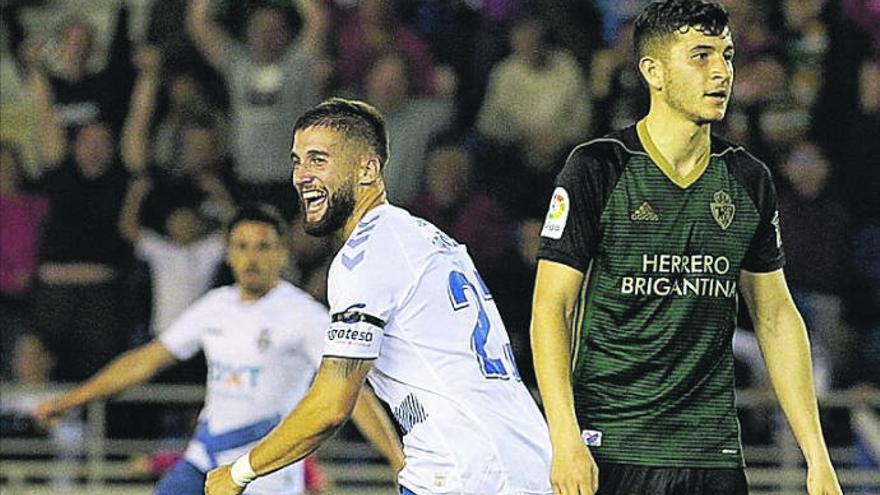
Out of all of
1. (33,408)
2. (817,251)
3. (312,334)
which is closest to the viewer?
(312,334)

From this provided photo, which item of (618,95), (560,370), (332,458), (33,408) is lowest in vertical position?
(332,458)

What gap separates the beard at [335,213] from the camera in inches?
232

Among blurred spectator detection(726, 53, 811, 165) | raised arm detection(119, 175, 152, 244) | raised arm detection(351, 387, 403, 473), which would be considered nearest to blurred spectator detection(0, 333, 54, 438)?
raised arm detection(119, 175, 152, 244)

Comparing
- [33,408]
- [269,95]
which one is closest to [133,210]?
[269,95]

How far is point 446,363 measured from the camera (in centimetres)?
577

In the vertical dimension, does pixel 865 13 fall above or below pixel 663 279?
above

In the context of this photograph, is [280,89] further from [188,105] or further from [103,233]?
[103,233]

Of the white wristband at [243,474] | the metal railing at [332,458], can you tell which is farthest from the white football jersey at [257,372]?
the white wristband at [243,474]

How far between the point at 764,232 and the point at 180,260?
6.65m

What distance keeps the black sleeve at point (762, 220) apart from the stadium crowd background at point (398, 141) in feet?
18.2

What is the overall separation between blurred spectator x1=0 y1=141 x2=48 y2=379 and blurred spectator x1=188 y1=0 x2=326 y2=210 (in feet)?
4.22

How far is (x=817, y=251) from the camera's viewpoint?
11406 mm

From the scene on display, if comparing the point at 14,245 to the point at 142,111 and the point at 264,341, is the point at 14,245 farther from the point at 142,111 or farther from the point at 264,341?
the point at 264,341

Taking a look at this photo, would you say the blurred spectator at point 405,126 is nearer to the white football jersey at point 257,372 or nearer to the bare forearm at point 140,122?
the bare forearm at point 140,122
